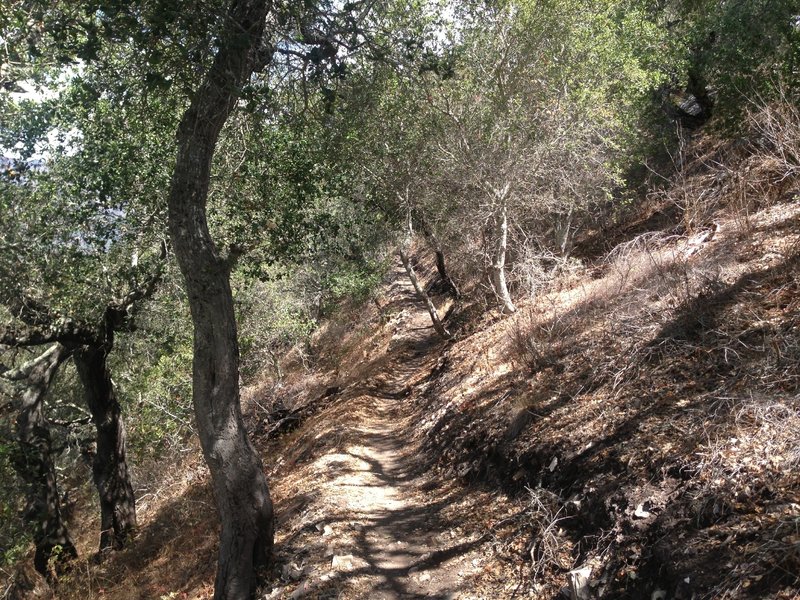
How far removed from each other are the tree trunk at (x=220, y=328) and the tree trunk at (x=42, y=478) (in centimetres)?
561

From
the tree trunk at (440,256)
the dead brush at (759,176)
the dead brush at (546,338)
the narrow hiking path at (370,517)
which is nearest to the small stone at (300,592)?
the narrow hiking path at (370,517)

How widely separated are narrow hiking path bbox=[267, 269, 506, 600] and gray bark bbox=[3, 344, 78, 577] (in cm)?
388

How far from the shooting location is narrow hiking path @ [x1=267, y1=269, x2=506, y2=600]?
225 inches

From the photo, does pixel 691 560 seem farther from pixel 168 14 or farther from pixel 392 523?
pixel 168 14

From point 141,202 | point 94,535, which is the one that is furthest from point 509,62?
point 94,535

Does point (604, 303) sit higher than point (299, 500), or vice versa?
point (604, 303)

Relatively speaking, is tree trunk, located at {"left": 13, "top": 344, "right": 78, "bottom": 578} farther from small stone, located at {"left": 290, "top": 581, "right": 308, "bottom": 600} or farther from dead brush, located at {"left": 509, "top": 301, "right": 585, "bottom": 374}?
dead brush, located at {"left": 509, "top": 301, "right": 585, "bottom": 374}

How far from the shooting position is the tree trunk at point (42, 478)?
9.95 meters

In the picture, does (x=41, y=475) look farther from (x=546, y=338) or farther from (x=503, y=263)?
(x=503, y=263)

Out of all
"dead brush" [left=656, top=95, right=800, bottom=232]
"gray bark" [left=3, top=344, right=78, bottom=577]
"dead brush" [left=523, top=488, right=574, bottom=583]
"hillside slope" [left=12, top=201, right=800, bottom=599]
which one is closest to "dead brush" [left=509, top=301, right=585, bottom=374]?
"hillside slope" [left=12, top=201, right=800, bottom=599]

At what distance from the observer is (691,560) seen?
372 centimetres

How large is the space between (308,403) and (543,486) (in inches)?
456

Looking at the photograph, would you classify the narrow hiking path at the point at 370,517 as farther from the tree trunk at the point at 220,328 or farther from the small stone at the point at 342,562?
the tree trunk at the point at 220,328

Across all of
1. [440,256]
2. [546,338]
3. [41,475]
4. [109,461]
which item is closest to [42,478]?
[41,475]
